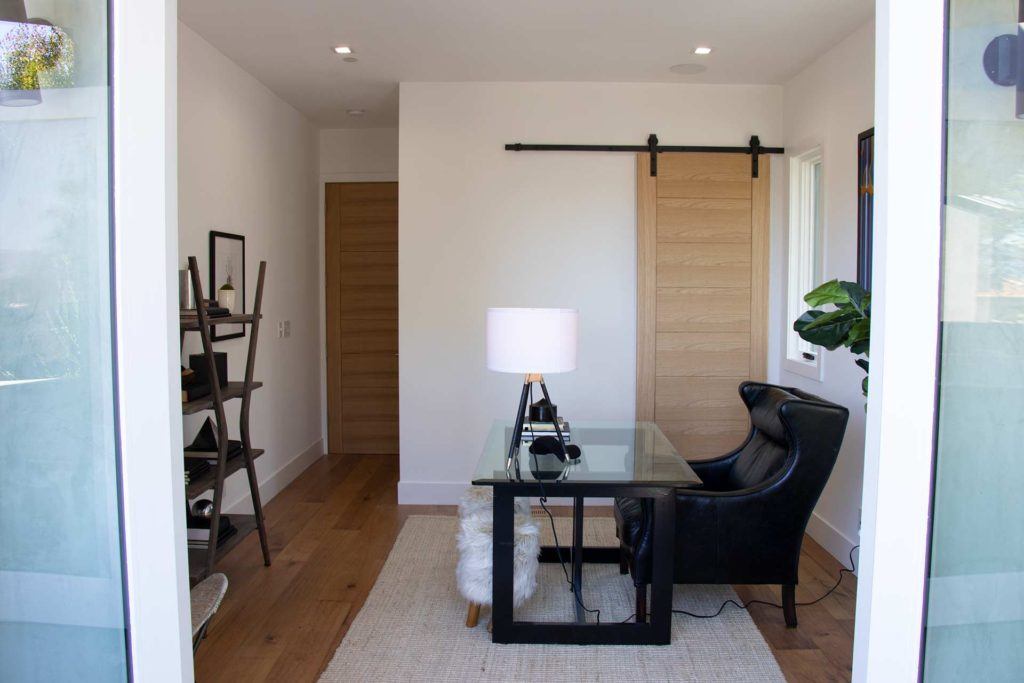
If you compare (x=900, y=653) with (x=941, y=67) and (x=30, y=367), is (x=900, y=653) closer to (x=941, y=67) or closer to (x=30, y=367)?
(x=941, y=67)

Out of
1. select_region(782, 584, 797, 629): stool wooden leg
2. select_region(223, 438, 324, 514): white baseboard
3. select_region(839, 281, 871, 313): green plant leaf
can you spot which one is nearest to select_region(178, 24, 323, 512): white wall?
select_region(223, 438, 324, 514): white baseboard

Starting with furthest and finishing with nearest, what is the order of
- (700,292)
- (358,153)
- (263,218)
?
(358,153)
(263,218)
(700,292)

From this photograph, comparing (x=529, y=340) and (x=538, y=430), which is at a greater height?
(x=529, y=340)

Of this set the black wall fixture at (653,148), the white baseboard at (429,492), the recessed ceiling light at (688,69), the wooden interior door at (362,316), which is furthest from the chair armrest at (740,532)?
the wooden interior door at (362,316)

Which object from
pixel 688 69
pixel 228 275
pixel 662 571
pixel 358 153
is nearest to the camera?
pixel 662 571

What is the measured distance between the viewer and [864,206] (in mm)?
3385

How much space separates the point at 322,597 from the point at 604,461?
54.6 inches

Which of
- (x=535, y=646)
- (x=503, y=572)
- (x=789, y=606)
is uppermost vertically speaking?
(x=503, y=572)

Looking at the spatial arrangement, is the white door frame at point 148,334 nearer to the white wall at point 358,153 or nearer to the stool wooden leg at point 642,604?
the stool wooden leg at point 642,604

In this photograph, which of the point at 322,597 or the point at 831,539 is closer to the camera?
the point at 322,597

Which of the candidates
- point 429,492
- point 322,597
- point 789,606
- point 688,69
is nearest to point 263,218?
point 429,492

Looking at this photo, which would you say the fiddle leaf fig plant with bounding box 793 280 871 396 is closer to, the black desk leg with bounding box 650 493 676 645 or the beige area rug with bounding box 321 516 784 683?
the black desk leg with bounding box 650 493 676 645

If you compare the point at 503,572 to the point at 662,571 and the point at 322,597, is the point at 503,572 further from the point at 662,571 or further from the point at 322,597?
the point at 322,597

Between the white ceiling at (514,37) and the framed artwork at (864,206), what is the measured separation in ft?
1.88
